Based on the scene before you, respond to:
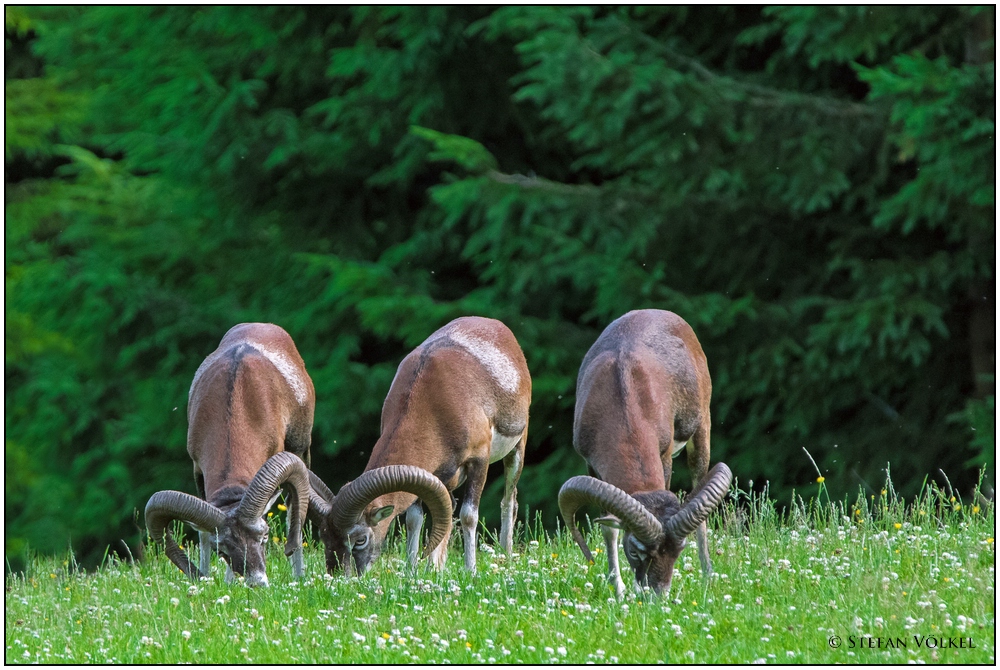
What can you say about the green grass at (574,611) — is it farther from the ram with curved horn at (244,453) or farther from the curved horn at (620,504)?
the curved horn at (620,504)

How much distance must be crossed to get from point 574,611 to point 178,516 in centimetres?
275

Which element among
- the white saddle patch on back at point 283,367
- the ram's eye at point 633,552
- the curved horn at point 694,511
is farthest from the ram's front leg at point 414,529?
the curved horn at point 694,511

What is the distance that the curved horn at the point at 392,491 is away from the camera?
295 inches

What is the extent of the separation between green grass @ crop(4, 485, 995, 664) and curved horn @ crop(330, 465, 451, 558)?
0.37 m

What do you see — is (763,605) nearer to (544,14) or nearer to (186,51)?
(544,14)

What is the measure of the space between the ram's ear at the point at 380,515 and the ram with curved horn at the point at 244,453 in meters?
0.45

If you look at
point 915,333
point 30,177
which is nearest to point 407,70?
point 915,333

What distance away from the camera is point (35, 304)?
16844 millimetres

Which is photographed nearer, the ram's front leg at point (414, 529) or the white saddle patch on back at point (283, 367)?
the ram's front leg at point (414, 529)

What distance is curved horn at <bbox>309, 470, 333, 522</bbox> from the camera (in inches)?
310

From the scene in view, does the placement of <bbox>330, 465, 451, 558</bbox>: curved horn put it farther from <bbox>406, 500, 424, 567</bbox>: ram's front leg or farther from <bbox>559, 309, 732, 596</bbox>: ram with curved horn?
<bbox>559, 309, 732, 596</bbox>: ram with curved horn

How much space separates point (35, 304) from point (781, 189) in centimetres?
1019

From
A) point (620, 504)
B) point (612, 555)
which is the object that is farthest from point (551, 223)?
point (620, 504)

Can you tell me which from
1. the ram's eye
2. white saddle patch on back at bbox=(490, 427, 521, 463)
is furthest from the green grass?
white saddle patch on back at bbox=(490, 427, 521, 463)
